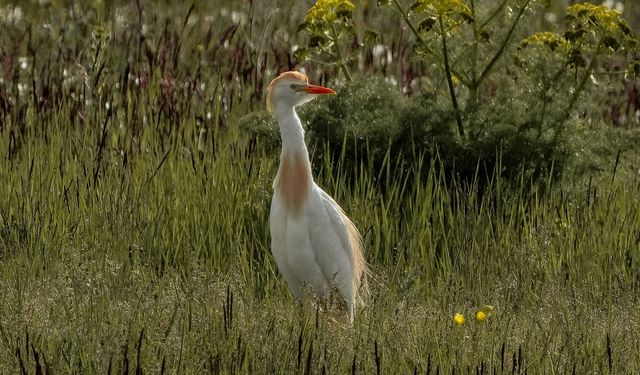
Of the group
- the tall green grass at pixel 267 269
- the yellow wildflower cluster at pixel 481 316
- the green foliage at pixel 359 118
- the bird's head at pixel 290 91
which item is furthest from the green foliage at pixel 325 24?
the yellow wildflower cluster at pixel 481 316

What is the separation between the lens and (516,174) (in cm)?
666

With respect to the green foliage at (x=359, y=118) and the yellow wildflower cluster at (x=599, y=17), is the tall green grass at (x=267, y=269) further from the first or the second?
the yellow wildflower cluster at (x=599, y=17)

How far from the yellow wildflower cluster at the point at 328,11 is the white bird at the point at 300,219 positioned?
81 centimetres

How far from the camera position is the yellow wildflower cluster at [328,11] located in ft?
20.6

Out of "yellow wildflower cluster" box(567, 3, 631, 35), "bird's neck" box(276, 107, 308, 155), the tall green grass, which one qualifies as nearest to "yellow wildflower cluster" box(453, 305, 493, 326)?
the tall green grass

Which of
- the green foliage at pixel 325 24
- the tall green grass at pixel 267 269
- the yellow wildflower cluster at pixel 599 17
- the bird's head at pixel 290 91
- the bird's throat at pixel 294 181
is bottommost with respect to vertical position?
the tall green grass at pixel 267 269

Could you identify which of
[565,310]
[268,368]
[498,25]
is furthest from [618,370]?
[498,25]

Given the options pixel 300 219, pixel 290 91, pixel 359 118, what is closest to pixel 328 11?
pixel 359 118

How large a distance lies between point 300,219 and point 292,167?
0.66 feet

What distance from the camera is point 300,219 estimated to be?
215 inches

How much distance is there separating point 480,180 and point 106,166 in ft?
5.86

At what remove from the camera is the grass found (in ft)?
14.7

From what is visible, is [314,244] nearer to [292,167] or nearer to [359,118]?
Result: [292,167]

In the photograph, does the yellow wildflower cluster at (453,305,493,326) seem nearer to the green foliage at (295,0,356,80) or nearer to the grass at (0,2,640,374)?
the grass at (0,2,640,374)
